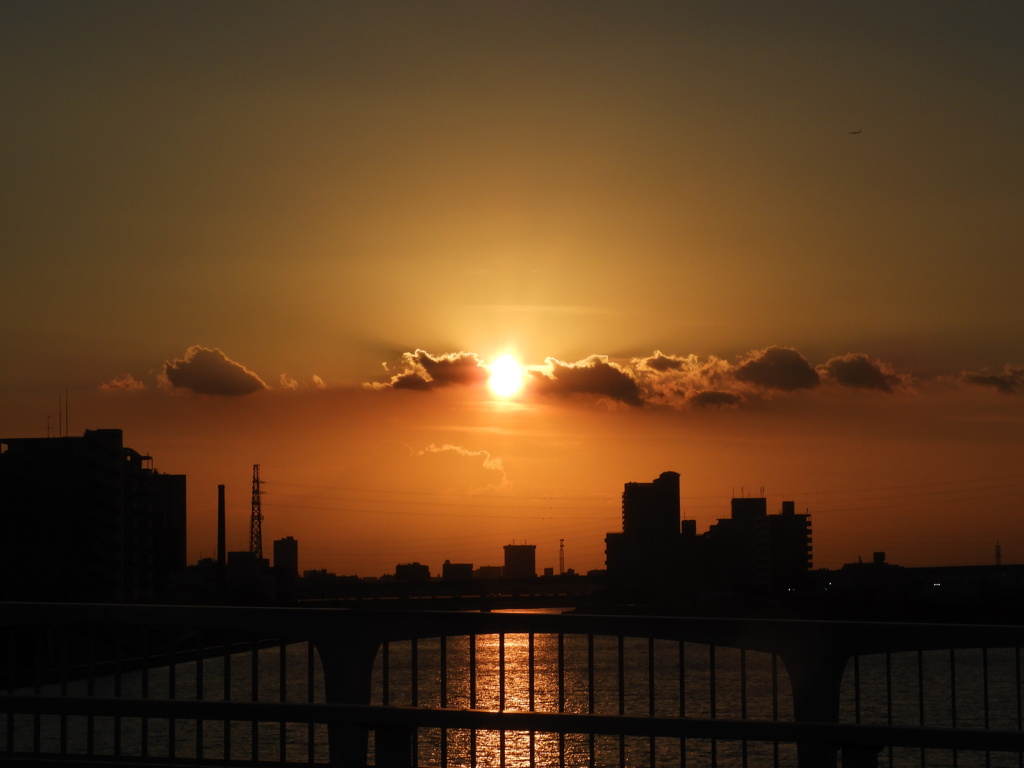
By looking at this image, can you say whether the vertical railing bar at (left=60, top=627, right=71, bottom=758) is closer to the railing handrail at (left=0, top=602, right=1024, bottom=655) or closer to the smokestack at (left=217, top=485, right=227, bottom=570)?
the railing handrail at (left=0, top=602, right=1024, bottom=655)

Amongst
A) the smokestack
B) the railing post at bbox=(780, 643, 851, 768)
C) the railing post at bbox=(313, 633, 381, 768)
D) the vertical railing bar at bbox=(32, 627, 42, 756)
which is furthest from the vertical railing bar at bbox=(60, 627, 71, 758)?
the smokestack

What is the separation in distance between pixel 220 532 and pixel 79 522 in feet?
69.9

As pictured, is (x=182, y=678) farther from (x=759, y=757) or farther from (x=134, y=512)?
(x=134, y=512)

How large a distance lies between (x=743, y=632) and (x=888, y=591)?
123768 mm

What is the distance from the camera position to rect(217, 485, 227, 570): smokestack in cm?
15675

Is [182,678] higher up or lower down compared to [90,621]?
lower down

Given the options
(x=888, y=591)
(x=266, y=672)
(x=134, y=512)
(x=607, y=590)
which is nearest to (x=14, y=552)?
(x=134, y=512)

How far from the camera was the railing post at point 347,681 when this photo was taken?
7.50m

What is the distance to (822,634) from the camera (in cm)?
700

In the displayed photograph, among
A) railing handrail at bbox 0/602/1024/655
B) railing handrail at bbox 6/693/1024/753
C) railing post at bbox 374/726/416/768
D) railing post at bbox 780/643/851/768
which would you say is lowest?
railing post at bbox 374/726/416/768

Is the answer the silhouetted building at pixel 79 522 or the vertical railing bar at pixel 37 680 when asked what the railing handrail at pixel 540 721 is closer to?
the vertical railing bar at pixel 37 680

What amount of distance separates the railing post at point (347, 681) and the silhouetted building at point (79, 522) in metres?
131

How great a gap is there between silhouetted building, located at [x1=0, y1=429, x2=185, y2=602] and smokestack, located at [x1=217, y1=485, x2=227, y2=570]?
8.76m

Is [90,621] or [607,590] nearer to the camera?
[90,621]
